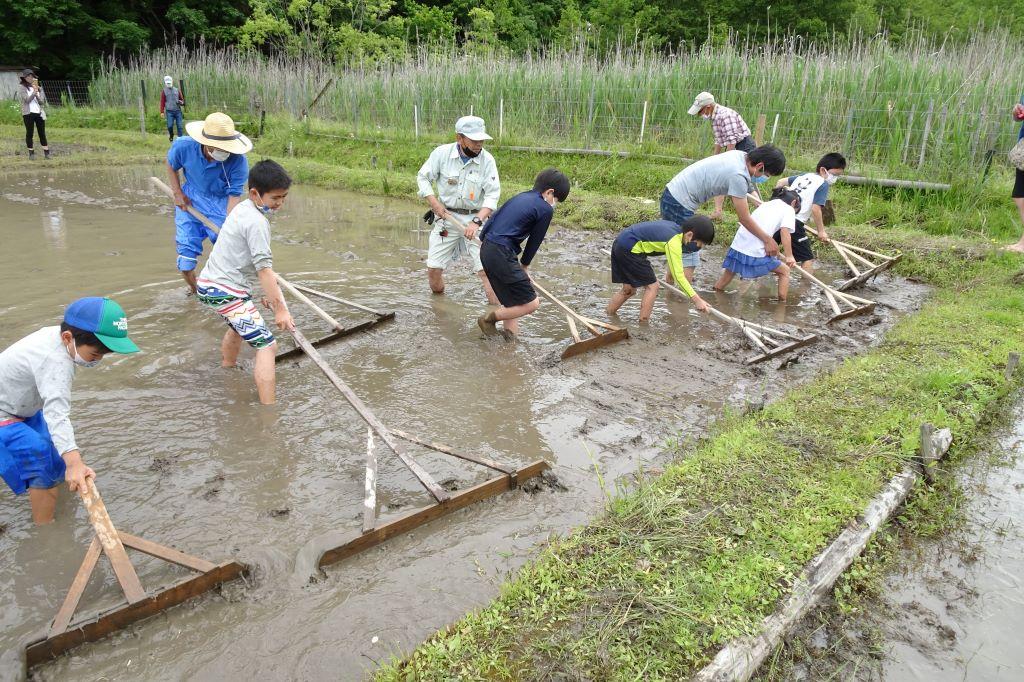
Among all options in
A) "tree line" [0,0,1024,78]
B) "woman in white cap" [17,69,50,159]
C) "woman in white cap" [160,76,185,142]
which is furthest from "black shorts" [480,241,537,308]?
"tree line" [0,0,1024,78]

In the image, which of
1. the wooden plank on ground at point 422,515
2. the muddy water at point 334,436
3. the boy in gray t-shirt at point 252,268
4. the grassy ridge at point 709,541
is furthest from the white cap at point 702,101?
the wooden plank on ground at point 422,515

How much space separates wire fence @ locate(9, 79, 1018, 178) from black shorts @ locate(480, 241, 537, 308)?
6372 millimetres

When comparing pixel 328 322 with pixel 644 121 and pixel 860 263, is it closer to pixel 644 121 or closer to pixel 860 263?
pixel 860 263

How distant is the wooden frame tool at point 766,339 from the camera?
545cm

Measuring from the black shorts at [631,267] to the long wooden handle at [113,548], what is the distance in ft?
14.7

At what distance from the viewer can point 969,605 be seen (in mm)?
2908

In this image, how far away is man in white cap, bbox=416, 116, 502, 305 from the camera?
615cm

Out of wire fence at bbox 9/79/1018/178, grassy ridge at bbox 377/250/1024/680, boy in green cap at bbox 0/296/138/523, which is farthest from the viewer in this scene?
wire fence at bbox 9/79/1018/178

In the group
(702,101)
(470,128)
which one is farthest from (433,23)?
(470,128)

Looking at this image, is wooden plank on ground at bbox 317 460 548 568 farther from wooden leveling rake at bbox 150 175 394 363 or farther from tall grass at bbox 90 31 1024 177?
→ tall grass at bbox 90 31 1024 177

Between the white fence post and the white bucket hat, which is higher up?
the white fence post

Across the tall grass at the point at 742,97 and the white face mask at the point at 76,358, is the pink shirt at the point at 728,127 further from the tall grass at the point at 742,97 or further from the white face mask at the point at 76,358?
the white face mask at the point at 76,358

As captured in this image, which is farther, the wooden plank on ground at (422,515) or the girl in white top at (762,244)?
the girl in white top at (762,244)

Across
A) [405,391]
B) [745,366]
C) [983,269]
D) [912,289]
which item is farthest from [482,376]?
[983,269]
